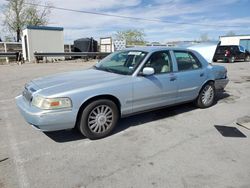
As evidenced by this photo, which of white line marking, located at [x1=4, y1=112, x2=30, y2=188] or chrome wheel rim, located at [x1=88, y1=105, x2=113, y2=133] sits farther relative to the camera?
chrome wheel rim, located at [x1=88, y1=105, x2=113, y2=133]

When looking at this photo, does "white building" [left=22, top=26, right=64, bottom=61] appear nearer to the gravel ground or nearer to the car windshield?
the gravel ground

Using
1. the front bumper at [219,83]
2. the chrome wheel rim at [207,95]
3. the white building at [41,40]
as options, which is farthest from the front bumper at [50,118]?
the white building at [41,40]

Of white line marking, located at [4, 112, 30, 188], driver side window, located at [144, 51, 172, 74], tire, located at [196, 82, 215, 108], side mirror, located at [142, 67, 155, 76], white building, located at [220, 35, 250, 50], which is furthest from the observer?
white building, located at [220, 35, 250, 50]

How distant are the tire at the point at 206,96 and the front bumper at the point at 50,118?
336cm

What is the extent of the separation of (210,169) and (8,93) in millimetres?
6768

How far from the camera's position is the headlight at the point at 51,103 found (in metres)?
3.62

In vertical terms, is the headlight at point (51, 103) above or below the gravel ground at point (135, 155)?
above

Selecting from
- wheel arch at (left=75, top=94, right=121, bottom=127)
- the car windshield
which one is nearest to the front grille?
wheel arch at (left=75, top=94, right=121, bottom=127)

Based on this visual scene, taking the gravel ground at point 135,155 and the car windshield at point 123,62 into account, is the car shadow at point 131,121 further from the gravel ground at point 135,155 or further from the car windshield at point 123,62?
the car windshield at point 123,62

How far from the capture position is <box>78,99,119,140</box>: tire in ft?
12.9

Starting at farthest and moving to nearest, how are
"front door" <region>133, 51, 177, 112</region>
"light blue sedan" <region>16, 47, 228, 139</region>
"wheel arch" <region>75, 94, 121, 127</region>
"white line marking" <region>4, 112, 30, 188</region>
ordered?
"front door" <region>133, 51, 177, 112</region>
"wheel arch" <region>75, 94, 121, 127</region>
"light blue sedan" <region>16, 47, 228, 139</region>
"white line marking" <region>4, 112, 30, 188</region>

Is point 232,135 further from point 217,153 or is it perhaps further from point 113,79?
point 113,79

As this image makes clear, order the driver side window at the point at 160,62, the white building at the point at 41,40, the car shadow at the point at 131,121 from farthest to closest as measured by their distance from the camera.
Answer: the white building at the point at 41,40 → the driver side window at the point at 160,62 → the car shadow at the point at 131,121

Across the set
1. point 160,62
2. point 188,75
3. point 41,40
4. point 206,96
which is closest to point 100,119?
point 160,62
